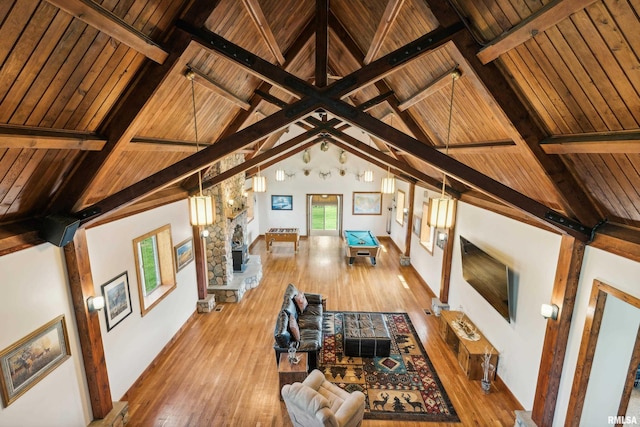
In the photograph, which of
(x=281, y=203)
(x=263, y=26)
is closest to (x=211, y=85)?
(x=263, y=26)

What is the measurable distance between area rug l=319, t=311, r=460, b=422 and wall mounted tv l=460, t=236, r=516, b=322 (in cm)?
148

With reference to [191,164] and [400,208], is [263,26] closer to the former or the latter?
[191,164]

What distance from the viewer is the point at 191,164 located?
342 cm

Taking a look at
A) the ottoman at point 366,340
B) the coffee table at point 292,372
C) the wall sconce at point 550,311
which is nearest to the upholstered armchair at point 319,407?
the coffee table at point 292,372

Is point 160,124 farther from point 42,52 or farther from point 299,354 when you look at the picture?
point 299,354

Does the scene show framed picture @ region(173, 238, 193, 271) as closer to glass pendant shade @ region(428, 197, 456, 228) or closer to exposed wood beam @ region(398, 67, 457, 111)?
glass pendant shade @ region(428, 197, 456, 228)

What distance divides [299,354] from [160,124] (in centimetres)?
365

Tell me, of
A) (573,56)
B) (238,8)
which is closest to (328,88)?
(238,8)

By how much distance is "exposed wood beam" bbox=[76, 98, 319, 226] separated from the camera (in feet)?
10.8

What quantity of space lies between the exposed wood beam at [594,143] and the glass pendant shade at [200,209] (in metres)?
3.68

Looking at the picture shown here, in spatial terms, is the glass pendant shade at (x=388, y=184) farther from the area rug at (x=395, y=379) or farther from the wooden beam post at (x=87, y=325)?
the wooden beam post at (x=87, y=325)

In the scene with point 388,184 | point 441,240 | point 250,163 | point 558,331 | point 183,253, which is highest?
point 250,163

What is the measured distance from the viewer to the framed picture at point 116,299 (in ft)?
12.9

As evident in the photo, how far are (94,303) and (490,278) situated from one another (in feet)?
17.8
